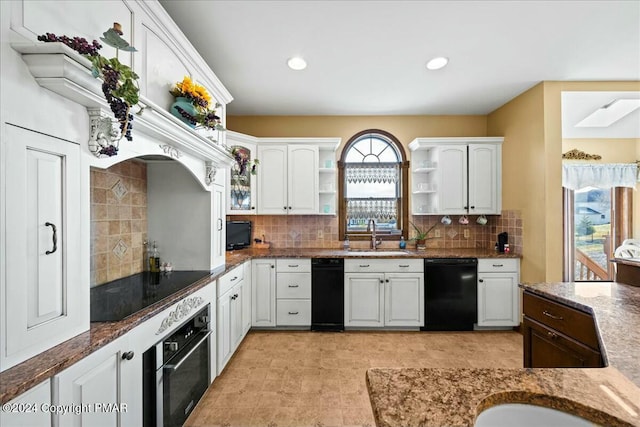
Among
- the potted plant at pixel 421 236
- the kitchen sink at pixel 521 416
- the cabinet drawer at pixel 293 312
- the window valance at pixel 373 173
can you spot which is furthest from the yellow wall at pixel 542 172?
the kitchen sink at pixel 521 416

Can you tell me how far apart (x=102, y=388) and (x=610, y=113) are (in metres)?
5.54

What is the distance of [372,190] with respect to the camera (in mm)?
4148

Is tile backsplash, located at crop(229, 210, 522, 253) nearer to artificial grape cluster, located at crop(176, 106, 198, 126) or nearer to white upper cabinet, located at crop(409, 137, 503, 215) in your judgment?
white upper cabinet, located at crop(409, 137, 503, 215)

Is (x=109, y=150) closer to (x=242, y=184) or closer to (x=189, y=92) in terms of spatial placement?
A: (x=189, y=92)

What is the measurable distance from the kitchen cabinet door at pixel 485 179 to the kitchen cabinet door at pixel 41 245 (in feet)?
12.6

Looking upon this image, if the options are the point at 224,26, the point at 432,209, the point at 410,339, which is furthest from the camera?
the point at 432,209

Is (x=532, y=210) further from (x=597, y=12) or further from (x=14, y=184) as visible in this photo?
(x=14, y=184)

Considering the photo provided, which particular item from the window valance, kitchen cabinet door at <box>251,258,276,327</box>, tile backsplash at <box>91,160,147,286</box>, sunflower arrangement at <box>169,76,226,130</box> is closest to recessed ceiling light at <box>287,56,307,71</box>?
sunflower arrangement at <box>169,76,226,130</box>

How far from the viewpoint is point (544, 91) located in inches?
120

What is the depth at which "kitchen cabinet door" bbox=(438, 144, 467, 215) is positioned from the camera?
375 centimetres

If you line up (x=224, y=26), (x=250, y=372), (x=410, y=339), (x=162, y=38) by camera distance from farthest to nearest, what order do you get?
(x=410, y=339) → (x=250, y=372) → (x=224, y=26) → (x=162, y=38)

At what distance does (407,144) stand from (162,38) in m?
3.15

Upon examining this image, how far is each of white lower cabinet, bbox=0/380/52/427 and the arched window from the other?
3.37 metres

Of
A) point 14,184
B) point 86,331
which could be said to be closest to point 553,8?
point 14,184
